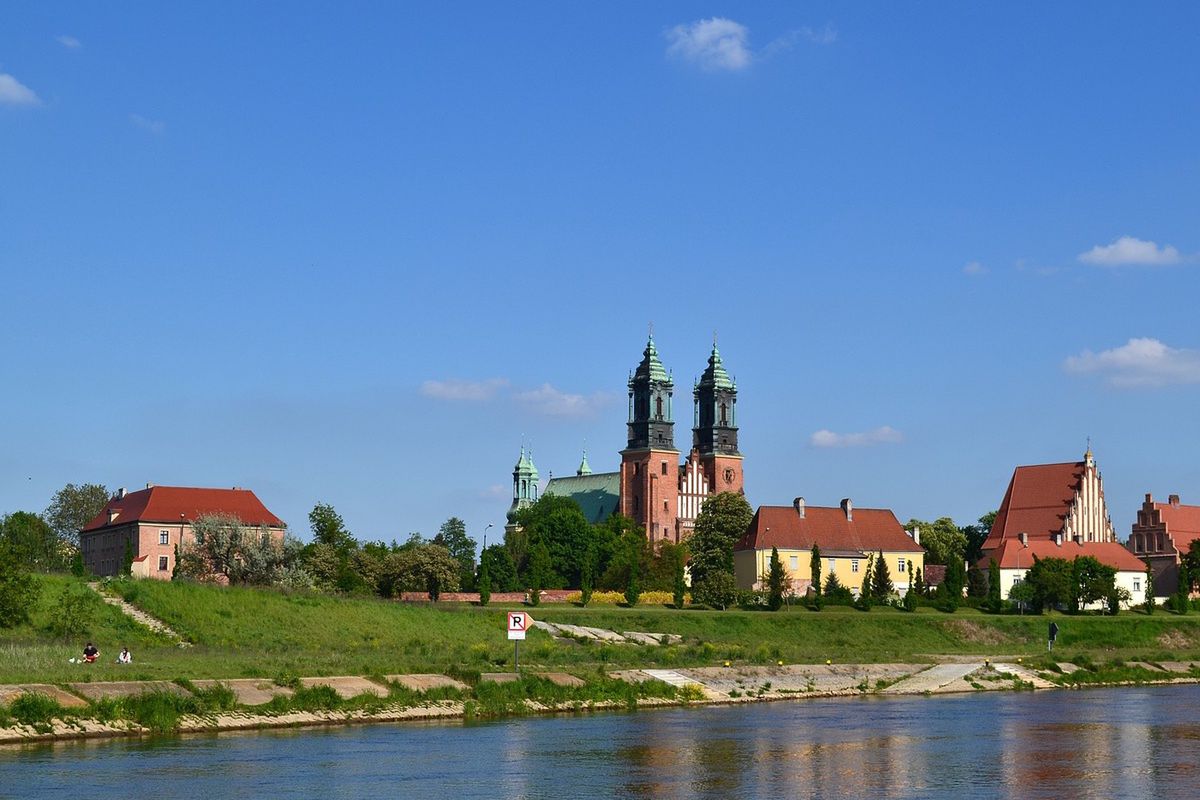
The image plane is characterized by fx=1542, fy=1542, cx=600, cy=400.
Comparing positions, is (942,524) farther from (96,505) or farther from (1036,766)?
(1036,766)

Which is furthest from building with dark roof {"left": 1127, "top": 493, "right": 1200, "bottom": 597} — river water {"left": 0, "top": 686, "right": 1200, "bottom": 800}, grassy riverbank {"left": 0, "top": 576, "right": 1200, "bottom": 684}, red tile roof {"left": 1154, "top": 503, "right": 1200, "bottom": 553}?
river water {"left": 0, "top": 686, "right": 1200, "bottom": 800}

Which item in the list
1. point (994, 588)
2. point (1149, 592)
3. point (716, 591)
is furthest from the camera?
point (1149, 592)

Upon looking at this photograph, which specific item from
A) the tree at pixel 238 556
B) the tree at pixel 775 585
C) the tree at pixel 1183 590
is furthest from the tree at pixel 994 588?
the tree at pixel 238 556

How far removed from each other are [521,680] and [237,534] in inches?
2314

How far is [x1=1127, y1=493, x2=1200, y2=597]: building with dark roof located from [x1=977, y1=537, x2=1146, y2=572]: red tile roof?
8.09 m

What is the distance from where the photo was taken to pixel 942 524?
150 meters

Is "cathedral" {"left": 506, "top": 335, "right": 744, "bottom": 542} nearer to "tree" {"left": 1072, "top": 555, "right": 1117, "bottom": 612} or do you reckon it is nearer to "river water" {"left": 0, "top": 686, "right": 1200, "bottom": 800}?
"tree" {"left": 1072, "top": 555, "right": 1117, "bottom": 612}

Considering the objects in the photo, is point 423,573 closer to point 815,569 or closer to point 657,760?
point 815,569

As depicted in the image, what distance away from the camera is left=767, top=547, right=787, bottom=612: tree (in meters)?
96.9

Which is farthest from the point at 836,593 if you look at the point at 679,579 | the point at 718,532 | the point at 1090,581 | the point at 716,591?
the point at 718,532

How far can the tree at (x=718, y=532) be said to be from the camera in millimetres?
119062

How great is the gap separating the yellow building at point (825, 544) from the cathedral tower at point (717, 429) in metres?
45.1

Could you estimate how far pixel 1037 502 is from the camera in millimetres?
124875

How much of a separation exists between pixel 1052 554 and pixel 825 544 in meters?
17.1
